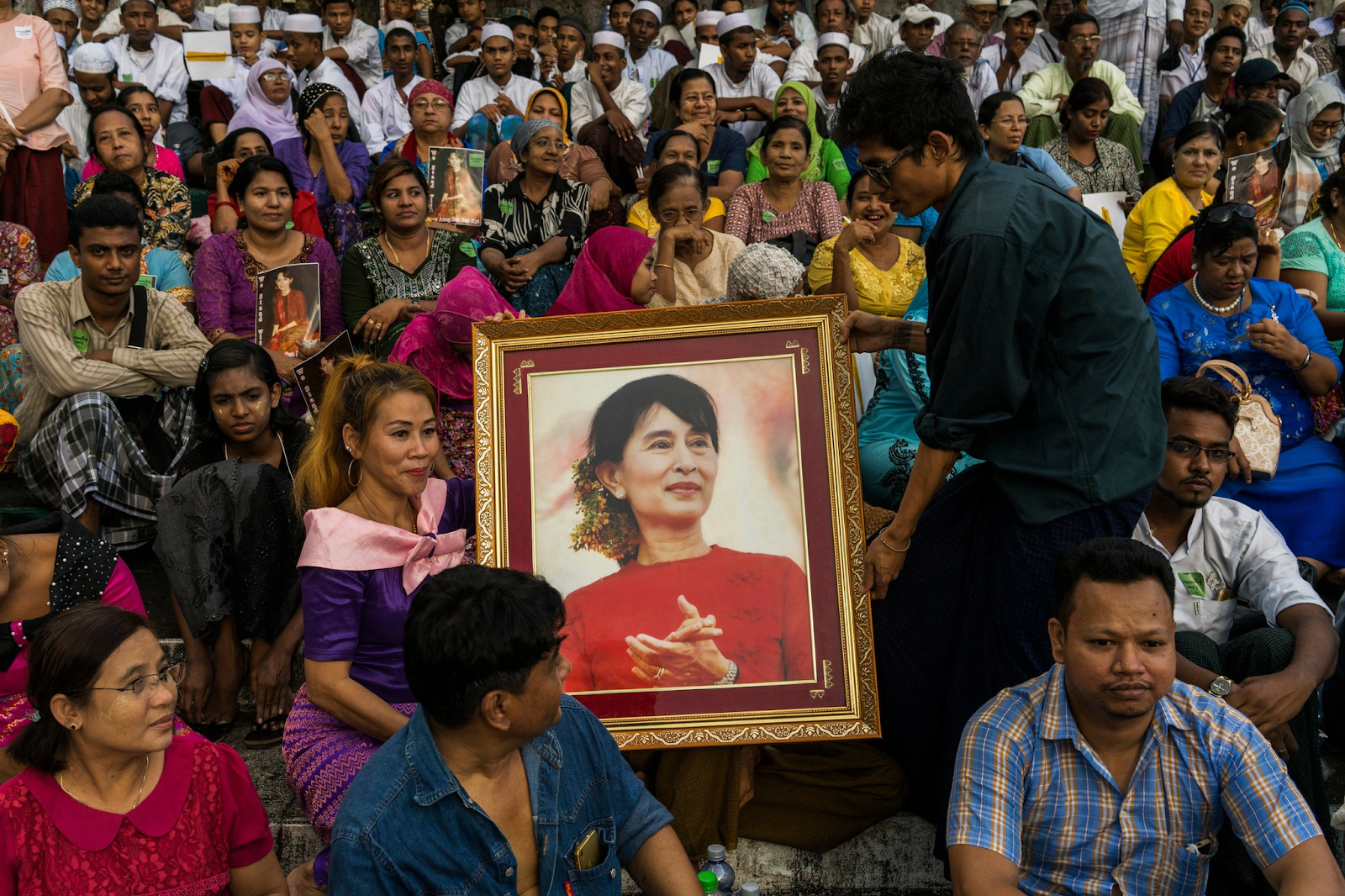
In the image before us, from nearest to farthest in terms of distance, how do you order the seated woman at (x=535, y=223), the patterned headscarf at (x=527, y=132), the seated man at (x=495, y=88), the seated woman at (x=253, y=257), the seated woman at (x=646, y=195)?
1. the seated woman at (x=253, y=257)
2. the seated woman at (x=535, y=223)
3. the patterned headscarf at (x=527, y=132)
4. the seated woman at (x=646, y=195)
5. the seated man at (x=495, y=88)

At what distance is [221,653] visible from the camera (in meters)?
3.95

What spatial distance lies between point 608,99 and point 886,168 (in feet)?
23.5

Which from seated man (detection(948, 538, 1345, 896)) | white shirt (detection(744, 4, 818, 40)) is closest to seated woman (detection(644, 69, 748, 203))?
white shirt (detection(744, 4, 818, 40))

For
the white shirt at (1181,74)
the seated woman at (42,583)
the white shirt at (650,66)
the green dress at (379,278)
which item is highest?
the white shirt at (650,66)

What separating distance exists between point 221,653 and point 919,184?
2912 mm

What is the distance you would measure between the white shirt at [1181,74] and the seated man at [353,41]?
746cm

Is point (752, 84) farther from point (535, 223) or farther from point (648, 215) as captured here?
point (535, 223)

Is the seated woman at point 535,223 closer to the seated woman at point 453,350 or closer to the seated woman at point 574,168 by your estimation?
the seated woman at point 574,168

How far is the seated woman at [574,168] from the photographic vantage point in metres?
7.04

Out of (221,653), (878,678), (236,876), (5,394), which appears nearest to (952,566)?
(878,678)

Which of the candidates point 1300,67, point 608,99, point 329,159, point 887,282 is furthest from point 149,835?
point 1300,67

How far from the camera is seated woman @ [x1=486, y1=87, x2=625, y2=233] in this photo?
7.04 meters

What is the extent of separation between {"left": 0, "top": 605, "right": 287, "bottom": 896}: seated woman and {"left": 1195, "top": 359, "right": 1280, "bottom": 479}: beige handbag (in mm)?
3860

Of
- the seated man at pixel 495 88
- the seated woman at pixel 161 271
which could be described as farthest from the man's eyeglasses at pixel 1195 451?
the seated man at pixel 495 88
